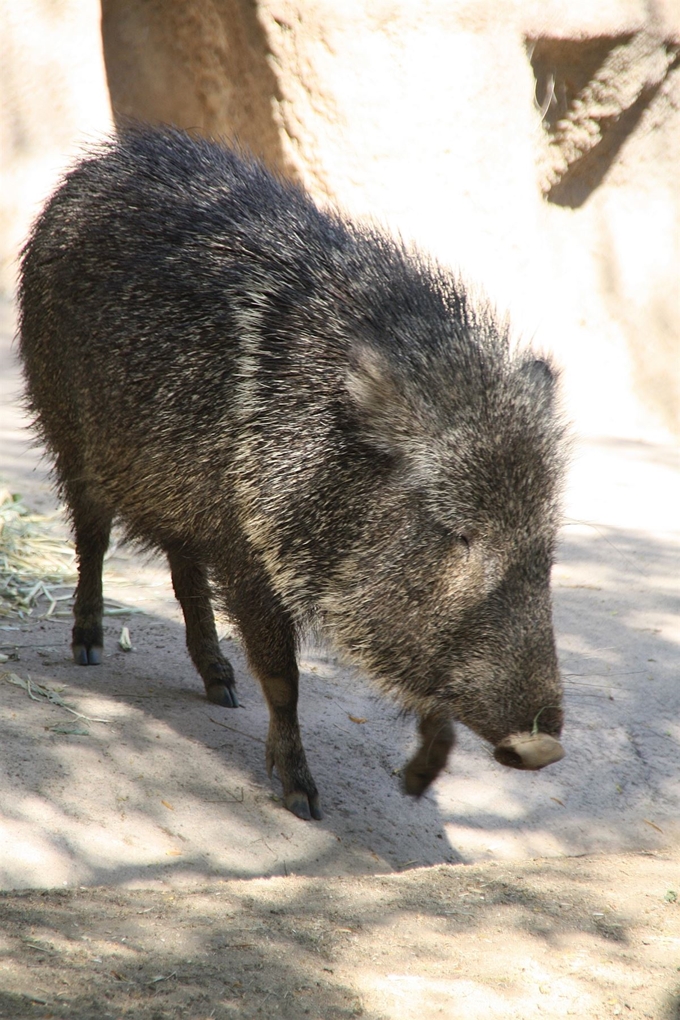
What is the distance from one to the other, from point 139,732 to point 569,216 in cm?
713

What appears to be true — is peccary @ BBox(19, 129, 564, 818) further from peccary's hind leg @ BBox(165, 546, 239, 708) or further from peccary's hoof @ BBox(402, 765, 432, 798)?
peccary's hind leg @ BBox(165, 546, 239, 708)

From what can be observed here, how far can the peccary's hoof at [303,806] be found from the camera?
325 cm

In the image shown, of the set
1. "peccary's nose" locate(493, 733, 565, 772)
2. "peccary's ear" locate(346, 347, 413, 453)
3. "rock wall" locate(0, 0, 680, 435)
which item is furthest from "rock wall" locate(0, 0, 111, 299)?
"peccary's nose" locate(493, 733, 565, 772)

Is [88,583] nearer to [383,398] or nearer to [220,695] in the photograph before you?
[220,695]

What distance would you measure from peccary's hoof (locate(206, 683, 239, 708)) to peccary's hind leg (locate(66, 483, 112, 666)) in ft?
1.49

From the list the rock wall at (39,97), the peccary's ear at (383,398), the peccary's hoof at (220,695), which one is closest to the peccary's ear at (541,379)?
the peccary's ear at (383,398)

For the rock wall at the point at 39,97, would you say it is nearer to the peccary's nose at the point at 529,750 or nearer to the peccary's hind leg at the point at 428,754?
the peccary's hind leg at the point at 428,754

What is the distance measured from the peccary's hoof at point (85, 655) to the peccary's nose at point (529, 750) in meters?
1.81

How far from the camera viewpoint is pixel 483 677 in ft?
9.05

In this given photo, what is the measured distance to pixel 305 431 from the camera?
9.93 ft

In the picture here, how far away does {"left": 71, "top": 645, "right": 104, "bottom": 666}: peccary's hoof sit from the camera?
3.91 m

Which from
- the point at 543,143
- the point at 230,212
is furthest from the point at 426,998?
the point at 543,143

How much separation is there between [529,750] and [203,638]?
1612 mm

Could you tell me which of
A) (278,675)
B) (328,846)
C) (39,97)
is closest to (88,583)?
(278,675)
